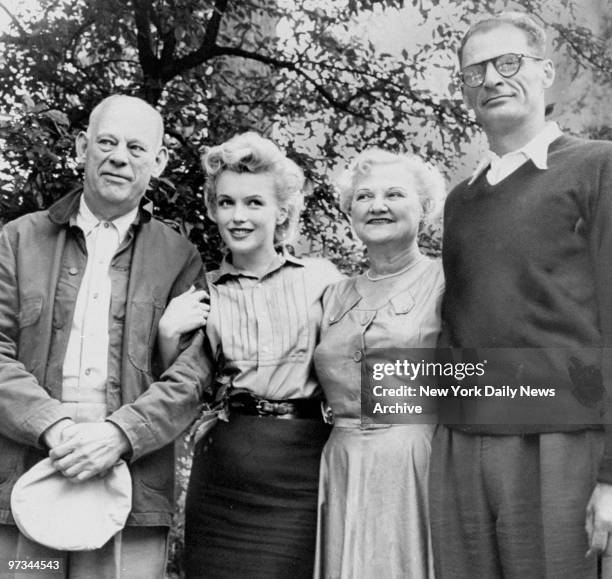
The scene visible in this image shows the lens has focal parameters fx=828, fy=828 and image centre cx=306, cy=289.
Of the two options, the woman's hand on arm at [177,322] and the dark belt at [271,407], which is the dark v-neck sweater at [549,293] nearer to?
the dark belt at [271,407]

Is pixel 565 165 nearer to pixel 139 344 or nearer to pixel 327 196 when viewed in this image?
pixel 139 344

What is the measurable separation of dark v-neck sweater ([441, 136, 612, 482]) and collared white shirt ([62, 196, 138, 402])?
3.22ft

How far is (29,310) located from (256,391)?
676 millimetres

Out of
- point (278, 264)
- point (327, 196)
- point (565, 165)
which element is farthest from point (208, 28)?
point (565, 165)

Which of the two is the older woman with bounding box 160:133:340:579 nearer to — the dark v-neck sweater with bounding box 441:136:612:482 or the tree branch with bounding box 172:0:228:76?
the dark v-neck sweater with bounding box 441:136:612:482

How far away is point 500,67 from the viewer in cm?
220

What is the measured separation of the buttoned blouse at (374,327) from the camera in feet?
7.63

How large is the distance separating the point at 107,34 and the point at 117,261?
185 cm

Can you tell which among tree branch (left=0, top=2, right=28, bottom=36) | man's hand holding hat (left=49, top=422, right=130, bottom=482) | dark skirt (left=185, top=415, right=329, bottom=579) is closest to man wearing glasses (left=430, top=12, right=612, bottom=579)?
dark skirt (left=185, top=415, right=329, bottom=579)

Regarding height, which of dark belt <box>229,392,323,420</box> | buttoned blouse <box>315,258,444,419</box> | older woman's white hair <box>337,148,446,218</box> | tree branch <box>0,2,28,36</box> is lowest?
dark belt <box>229,392,323,420</box>

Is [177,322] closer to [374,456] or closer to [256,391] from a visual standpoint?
[256,391]

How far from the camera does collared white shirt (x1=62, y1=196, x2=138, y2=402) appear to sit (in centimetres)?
227

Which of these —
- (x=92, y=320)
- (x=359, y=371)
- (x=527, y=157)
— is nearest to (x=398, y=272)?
(x=359, y=371)

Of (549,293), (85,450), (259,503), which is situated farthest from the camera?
(259,503)
